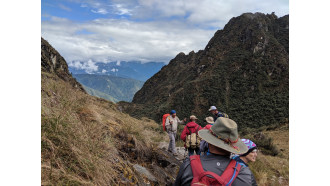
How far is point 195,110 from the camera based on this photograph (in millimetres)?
72875

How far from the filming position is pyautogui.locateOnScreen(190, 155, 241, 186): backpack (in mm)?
1901

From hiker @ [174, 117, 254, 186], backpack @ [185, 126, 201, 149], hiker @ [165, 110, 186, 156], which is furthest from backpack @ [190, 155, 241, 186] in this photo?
hiker @ [165, 110, 186, 156]

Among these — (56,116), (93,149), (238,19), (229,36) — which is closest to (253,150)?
(93,149)

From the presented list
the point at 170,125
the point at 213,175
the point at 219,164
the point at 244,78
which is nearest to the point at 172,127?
the point at 170,125

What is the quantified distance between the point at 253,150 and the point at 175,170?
9.78ft

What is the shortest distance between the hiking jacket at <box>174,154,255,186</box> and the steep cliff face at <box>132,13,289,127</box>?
57.4 metres

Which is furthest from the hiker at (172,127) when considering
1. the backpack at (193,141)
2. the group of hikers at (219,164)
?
the group of hikers at (219,164)

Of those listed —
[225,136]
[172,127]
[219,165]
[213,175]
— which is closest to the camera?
[213,175]

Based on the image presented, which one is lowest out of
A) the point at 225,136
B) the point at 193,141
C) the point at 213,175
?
the point at 193,141

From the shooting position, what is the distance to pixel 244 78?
7806cm

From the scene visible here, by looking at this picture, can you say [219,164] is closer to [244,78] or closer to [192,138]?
[192,138]

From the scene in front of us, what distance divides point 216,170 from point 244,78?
81.4 meters

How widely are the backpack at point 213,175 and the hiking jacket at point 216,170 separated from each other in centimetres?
4

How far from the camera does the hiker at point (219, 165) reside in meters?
1.93
